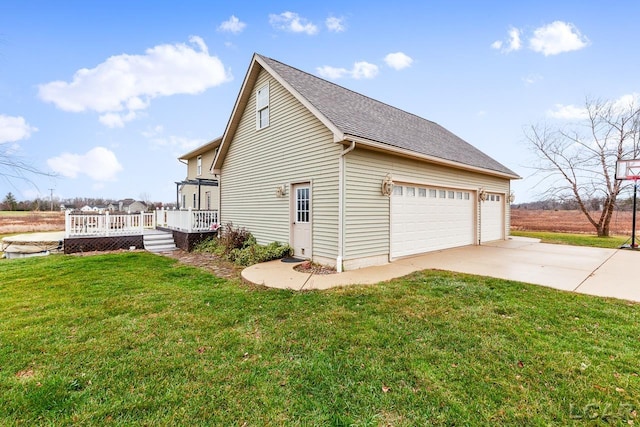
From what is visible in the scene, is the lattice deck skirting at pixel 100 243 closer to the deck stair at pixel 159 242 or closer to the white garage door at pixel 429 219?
the deck stair at pixel 159 242

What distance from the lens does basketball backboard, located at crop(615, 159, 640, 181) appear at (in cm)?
1122

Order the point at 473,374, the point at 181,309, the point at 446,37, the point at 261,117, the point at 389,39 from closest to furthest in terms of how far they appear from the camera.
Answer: the point at 473,374
the point at 181,309
the point at 261,117
the point at 446,37
the point at 389,39

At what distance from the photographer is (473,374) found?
2748 mm

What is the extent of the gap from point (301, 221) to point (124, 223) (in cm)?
754

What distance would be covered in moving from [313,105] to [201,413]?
660 centimetres

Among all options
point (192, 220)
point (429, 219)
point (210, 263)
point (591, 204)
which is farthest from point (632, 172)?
point (192, 220)

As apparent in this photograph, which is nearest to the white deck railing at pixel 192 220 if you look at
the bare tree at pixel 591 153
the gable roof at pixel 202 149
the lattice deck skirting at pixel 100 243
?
the lattice deck skirting at pixel 100 243

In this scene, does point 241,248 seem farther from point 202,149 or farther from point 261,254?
point 202,149

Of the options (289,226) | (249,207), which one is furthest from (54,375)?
(249,207)

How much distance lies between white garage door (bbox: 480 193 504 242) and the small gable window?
9035 millimetres

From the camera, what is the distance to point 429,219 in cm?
941

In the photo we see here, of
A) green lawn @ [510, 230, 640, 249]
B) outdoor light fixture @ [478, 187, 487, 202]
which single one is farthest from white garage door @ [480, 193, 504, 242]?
green lawn @ [510, 230, 640, 249]

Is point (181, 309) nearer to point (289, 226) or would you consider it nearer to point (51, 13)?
point (289, 226)

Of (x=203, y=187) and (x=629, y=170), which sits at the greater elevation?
(x=629, y=170)
